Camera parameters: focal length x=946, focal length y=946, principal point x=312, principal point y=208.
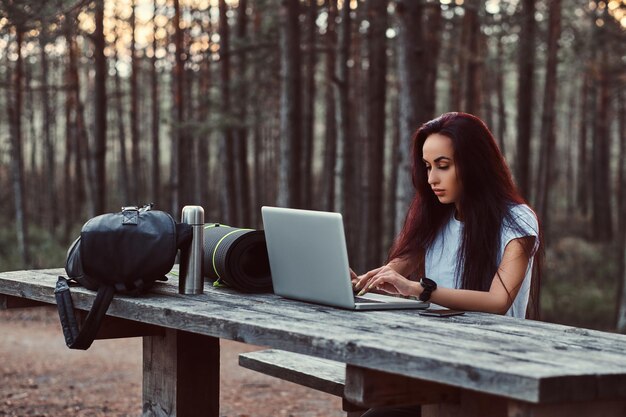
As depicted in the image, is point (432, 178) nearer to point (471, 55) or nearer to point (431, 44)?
point (471, 55)

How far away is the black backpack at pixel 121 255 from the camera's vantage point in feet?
13.0

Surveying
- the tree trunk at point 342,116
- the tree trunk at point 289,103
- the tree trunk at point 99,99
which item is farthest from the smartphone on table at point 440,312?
the tree trunk at point 99,99

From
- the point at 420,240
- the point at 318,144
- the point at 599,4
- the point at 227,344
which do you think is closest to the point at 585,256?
the point at 599,4

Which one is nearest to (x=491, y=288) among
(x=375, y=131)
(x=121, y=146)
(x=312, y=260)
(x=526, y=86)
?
(x=312, y=260)

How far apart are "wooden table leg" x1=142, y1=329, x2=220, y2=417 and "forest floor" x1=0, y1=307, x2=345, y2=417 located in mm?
3264

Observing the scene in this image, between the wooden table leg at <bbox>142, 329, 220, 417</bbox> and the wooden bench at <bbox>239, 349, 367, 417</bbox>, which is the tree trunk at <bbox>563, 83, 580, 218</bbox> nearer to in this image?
the wooden bench at <bbox>239, 349, 367, 417</bbox>

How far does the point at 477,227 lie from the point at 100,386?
5.96 meters

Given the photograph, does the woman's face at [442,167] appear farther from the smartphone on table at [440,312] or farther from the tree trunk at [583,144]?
the tree trunk at [583,144]

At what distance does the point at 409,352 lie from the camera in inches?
106

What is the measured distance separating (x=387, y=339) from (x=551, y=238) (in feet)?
76.9

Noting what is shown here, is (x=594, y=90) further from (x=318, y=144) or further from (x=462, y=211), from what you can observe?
(x=318, y=144)

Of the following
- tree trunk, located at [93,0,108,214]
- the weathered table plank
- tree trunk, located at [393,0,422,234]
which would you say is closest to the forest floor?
tree trunk, located at [393,0,422,234]

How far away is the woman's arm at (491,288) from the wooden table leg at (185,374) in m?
1.02

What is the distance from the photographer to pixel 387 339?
2947 millimetres
